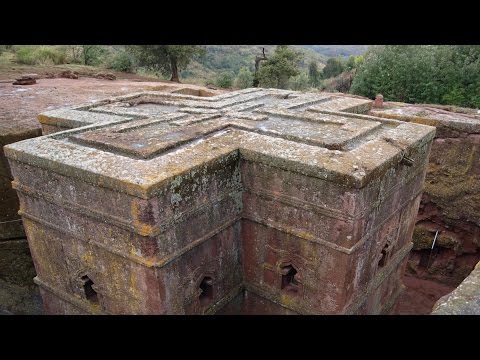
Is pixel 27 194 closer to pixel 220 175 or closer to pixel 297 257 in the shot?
pixel 220 175

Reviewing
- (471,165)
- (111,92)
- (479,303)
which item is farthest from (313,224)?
(111,92)

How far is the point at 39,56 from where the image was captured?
67.1 ft

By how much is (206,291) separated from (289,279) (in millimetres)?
1319

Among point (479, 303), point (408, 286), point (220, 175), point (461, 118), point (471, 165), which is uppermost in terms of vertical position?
point (479, 303)

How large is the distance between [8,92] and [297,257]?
442 inches

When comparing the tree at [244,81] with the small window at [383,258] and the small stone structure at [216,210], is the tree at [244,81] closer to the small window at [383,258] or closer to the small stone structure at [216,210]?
the small stone structure at [216,210]

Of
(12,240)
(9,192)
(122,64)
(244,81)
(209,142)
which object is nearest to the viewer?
(209,142)

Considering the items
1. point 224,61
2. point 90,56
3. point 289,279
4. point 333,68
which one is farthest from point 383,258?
point 224,61

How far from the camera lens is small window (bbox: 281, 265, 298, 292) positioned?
20.5ft

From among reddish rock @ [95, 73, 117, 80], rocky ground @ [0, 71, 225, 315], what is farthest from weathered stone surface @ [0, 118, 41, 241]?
reddish rock @ [95, 73, 117, 80]

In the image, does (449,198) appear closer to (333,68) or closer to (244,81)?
(244,81)

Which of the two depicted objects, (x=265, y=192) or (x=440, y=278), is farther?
(x=440, y=278)

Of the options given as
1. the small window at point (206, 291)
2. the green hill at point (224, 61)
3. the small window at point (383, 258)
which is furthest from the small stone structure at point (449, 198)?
the green hill at point (224, 61)

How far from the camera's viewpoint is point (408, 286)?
11.4 meters
